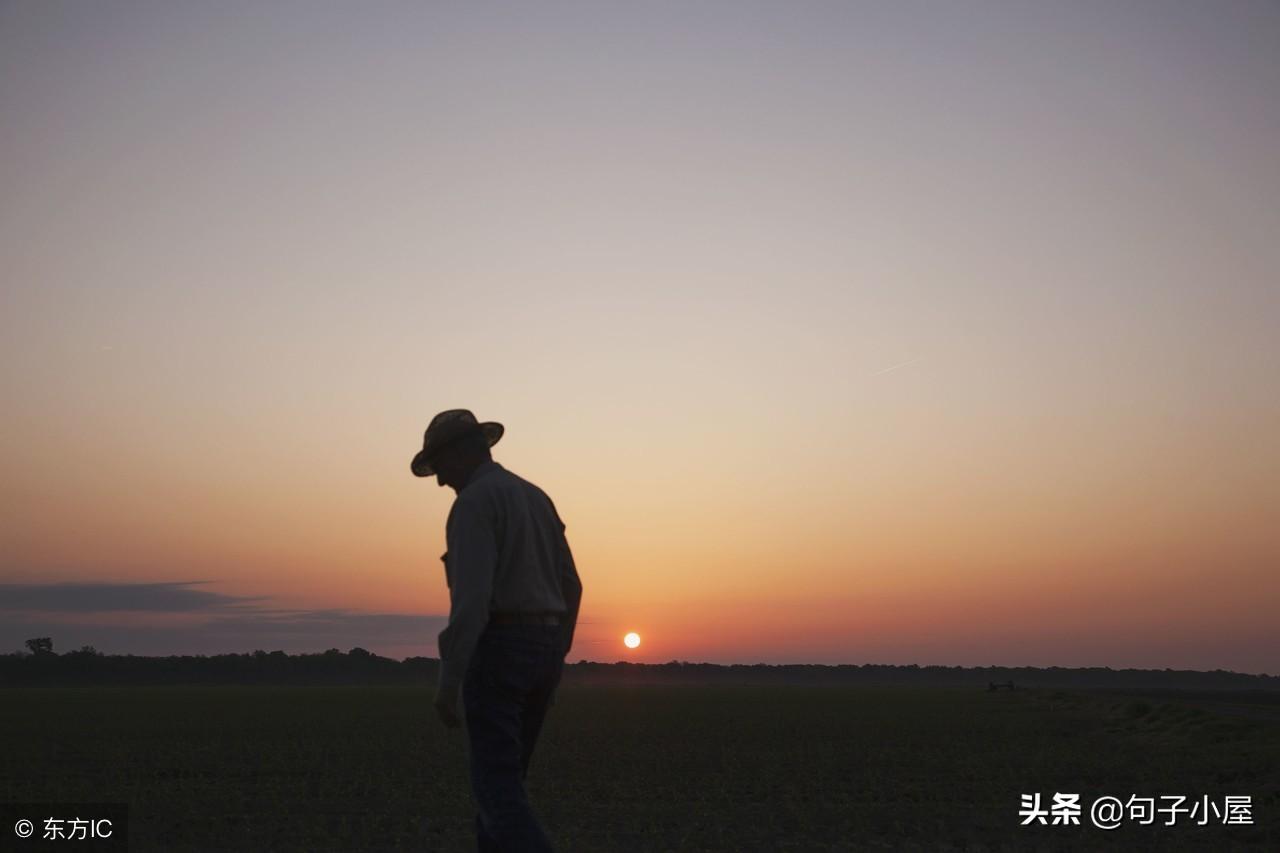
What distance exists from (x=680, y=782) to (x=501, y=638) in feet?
37.9

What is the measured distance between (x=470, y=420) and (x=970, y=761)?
1579 centimetres

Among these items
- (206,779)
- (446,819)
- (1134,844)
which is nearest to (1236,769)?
(1134,844)

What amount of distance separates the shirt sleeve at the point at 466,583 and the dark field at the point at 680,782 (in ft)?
19.2

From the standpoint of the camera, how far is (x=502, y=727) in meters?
4.94

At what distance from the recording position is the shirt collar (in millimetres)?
5304

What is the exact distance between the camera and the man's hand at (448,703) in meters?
4.77

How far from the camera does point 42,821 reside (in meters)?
10.8

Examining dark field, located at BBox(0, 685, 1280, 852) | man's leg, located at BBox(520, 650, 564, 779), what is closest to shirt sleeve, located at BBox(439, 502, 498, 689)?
man's leg, located at BBox(520, 650, 564, 779)

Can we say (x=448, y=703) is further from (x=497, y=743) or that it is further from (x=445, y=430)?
(x=445, y=430)

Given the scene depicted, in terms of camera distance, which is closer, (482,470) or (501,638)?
(501,638)

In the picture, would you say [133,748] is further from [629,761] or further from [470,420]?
[470,420]

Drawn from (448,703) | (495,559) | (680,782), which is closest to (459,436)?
(495,559)

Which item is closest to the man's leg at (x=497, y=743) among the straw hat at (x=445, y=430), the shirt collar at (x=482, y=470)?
the shirt collar at (x=482, y=470)

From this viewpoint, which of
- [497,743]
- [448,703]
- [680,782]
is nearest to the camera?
[448,703]
